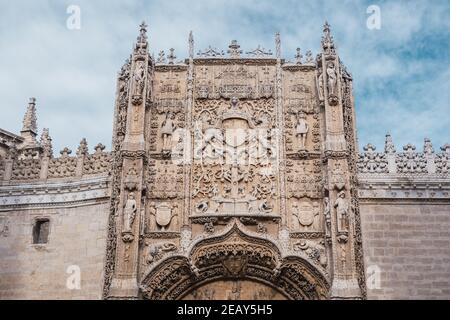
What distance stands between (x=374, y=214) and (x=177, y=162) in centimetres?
541

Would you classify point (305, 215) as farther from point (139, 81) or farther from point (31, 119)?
point (31, 119)

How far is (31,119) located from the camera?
2438 cm

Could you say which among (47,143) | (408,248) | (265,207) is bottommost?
(408,248)

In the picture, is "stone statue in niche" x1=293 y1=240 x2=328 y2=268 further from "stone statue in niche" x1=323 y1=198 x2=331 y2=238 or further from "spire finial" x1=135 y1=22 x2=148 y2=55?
"spire finial" x1=135 y1=22 x2=148 y2=55

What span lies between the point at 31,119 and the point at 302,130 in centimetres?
1130

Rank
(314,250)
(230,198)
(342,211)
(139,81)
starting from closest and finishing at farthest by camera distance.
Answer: (342,211)
(314,250)
(230,198)
(139,81)

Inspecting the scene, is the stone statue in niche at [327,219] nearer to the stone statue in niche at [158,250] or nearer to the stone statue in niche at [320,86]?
the stone statue in niche at [320,86]

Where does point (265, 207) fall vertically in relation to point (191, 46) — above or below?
below

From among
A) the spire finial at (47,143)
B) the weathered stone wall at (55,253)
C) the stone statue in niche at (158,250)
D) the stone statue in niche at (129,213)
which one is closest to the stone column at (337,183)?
the stone statue in niche at (158,250)

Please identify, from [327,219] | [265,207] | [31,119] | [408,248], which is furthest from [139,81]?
[408,248]

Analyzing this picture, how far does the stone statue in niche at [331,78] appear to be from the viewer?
17.8 m

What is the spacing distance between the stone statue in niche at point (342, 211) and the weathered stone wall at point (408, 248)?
0.97 m
